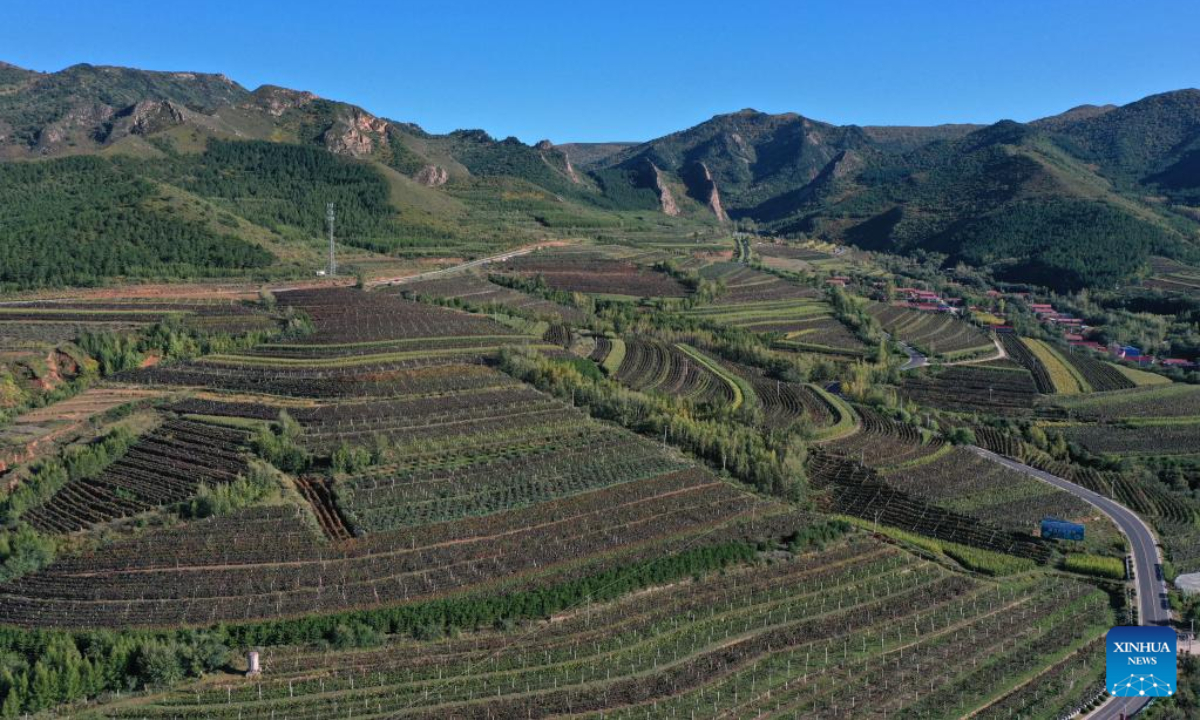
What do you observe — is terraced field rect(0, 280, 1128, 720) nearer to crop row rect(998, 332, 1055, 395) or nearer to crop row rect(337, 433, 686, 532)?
crop row rect(337, 433, 686, 532)

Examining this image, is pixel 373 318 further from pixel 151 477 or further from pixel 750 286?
pixel 750 286

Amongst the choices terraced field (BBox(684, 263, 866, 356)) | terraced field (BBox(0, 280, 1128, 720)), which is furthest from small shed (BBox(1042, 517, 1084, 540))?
terraced field (BBox(684, 263, 866, 356))

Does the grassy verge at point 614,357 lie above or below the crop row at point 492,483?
above

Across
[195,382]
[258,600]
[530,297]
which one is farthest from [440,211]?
[258,600]

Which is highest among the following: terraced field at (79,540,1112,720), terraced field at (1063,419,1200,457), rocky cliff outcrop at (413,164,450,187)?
rocky cliff outcrop at (413,164,450,187)

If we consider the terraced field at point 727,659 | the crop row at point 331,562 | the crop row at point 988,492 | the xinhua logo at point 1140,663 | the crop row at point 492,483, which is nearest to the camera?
the xinhua logo at point 1140,663

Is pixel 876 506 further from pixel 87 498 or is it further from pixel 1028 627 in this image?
pixel 87 498

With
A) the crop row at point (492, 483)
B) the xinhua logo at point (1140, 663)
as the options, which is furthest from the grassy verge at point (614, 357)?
the xinhua logo at point (1140, 663)

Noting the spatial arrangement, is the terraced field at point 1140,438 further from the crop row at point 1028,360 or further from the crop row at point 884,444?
the crop row at point 884,444
